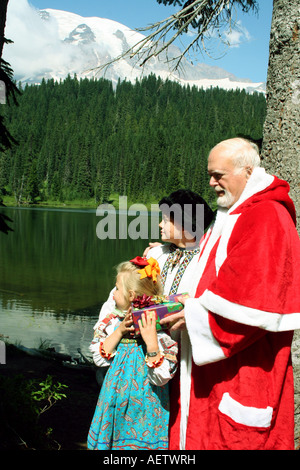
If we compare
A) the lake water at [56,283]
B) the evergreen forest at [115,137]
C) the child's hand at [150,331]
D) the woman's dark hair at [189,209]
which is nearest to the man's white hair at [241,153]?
the woman's dark hair at [189,209]

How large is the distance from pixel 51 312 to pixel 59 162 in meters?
84.1

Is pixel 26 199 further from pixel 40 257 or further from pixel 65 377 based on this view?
pixel 65 377

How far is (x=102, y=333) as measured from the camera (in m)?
2.23

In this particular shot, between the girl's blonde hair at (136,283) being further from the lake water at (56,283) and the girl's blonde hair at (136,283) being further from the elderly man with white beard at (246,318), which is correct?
the lake water at (56,283)

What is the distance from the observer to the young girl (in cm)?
209

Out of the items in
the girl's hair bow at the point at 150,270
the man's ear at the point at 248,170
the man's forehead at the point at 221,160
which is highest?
the man's forehead at the point at 221,160

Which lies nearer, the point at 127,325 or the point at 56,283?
the point at 127,325

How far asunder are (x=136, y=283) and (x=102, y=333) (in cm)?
32

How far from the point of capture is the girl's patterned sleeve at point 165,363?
1999mm

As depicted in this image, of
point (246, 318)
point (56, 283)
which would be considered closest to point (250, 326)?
point (246, 318)

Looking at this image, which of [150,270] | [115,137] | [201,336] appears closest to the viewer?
[201,336]

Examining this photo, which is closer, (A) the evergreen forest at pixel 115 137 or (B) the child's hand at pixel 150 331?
(B) the child's hand at pixel 150 331

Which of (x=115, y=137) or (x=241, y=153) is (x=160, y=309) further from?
(x=115, y=137)

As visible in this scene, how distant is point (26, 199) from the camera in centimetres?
7675
